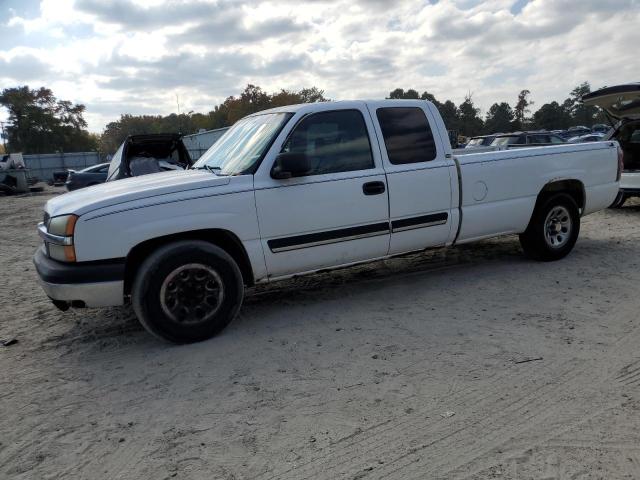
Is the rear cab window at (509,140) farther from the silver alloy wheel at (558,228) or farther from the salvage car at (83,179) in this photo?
→ the salvage car at (83,179)

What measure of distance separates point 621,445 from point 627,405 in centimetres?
44

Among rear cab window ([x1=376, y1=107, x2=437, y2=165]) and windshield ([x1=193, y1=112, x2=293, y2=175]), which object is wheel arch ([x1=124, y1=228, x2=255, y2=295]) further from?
rear cab window ([x1=376, y1=107, x2=437, y2=165])

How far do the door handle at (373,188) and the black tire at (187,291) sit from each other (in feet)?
4.59

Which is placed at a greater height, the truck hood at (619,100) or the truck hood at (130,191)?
the truck hood at (619,100)

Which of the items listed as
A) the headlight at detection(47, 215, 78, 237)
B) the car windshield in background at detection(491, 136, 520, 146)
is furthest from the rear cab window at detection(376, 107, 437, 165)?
the car windshield in background at detection(491, 136, 520, 146)

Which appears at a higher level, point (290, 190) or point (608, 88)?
point (608, 88)

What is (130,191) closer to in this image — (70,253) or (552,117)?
(70,253)

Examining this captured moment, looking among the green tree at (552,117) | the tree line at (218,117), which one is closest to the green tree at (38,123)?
the tree line at (218,117)

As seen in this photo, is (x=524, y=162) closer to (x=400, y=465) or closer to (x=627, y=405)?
(x=627, y=405)

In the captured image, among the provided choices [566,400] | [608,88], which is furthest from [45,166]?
[566,400]

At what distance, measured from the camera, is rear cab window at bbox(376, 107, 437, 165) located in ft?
15.9

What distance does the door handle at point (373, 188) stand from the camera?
4.61 meters

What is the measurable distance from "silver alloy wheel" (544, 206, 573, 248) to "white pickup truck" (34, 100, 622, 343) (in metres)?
0.22

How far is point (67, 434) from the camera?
2.89m
